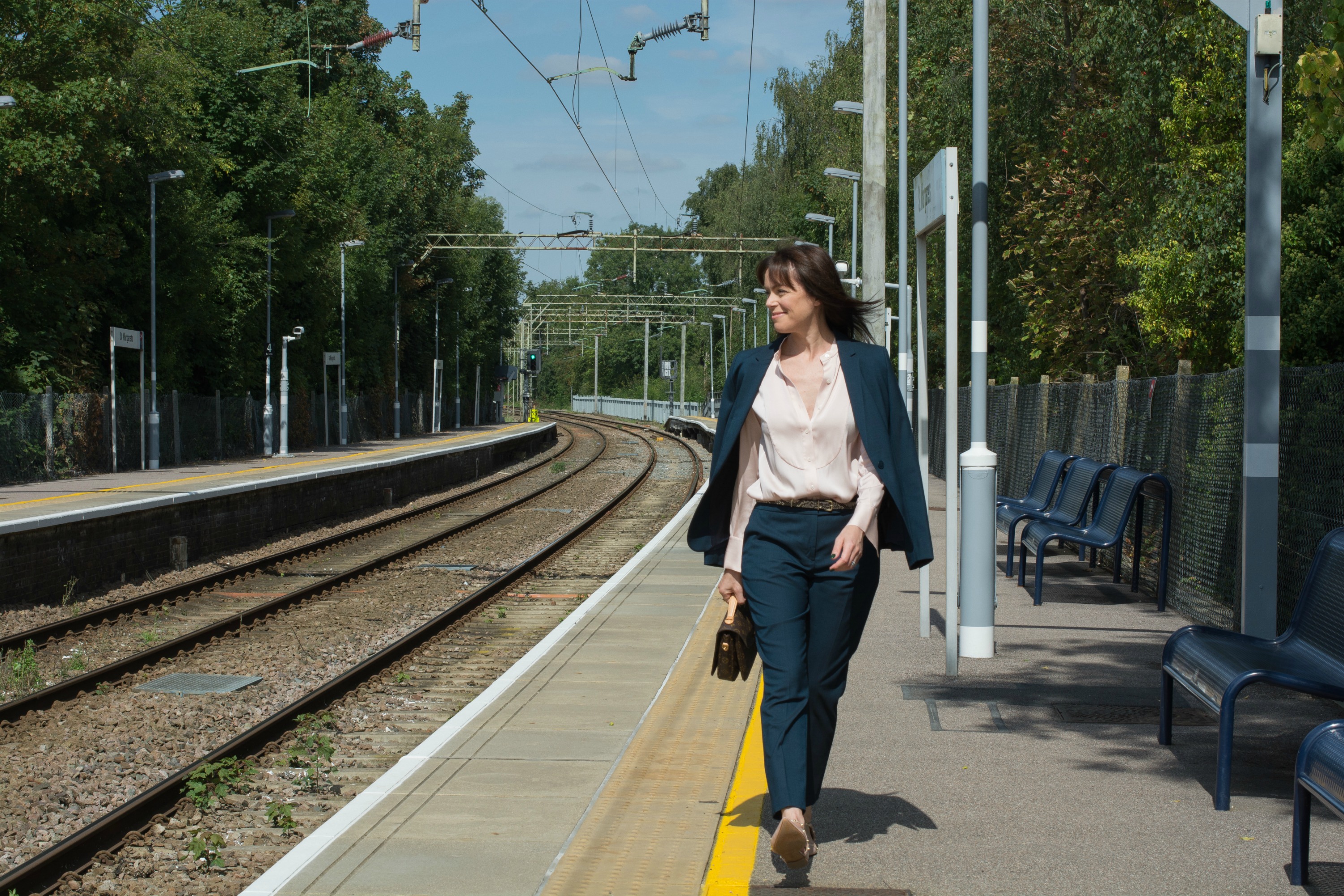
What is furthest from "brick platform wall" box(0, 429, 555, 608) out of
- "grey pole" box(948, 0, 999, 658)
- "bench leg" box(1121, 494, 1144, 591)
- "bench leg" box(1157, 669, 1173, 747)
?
"bench leg" box(1157, 669, 1173, 747)

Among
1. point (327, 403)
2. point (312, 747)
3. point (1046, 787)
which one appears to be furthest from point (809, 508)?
point (327, 403)

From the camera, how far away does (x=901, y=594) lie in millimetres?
11633

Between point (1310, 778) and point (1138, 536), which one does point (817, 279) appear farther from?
point (1138, 536)

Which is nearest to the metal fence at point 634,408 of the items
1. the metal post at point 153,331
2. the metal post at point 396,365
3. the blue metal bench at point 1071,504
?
the metal post at point 396,365

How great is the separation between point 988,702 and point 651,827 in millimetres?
2711

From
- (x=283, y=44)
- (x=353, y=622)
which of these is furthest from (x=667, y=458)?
(x=353, y=622)

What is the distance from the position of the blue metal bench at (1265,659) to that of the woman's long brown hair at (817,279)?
6.63 ft

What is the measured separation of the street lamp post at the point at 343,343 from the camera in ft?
156

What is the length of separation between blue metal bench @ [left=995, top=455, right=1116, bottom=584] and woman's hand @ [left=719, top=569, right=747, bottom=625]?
25.4ft

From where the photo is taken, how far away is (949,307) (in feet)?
26.2

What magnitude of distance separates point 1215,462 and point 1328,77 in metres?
3.14

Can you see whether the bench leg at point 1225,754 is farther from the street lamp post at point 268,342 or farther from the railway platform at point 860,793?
the street lamp post at point 268,342

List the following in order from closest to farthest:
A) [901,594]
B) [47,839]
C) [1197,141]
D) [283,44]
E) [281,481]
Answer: [47,839] → [901,594] → [281,481] → [1197,141] → [283,44]

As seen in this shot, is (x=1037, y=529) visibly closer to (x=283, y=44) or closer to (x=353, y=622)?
(x=353, y=622)
